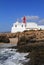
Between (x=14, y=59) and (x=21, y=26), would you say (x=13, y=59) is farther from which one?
(x=21, y=26)

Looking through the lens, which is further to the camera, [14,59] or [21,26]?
[21,26]

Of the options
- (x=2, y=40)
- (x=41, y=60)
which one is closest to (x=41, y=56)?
(x=41, y=60)

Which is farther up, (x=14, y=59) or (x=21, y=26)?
(x=21, y=26)

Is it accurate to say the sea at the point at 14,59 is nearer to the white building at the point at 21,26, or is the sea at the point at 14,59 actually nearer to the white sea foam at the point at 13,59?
the white sea foam at the point at 13,59

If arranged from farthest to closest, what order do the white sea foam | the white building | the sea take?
the white building → the white sea foam → the sea

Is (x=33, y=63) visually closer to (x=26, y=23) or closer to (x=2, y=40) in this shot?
(x=2, y=40)

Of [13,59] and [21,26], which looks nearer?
[13,59]

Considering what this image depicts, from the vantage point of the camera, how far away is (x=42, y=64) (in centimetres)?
1305

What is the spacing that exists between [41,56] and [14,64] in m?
2.19

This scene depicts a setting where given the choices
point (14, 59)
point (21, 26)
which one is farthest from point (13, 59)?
point (21, 26)

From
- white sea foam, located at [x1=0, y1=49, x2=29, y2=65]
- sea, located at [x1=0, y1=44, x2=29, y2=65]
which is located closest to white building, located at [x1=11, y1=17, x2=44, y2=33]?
sea, located at [x1=0, y1=44, x2=29, y2=65]

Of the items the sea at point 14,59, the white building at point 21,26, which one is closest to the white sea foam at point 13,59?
the sea at point 14,59

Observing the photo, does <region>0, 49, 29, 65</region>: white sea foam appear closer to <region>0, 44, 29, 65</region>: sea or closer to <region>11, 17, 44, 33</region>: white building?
<region>0, 44, 29, 65</region>: sea

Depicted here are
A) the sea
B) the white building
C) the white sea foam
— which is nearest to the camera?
the sea
